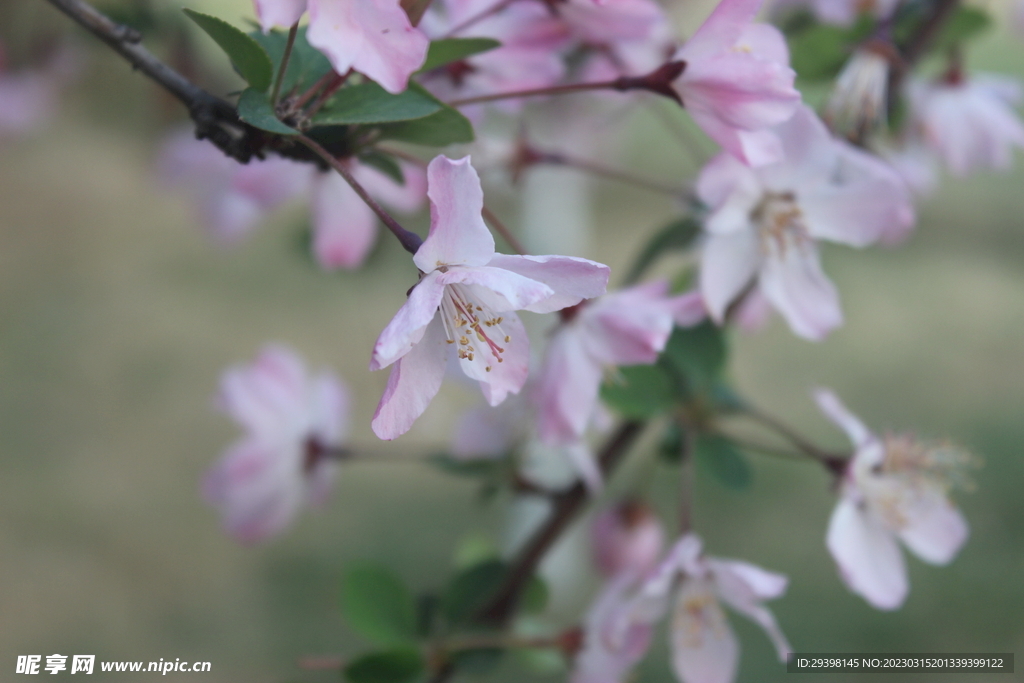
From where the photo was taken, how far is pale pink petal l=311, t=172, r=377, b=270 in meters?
0.58

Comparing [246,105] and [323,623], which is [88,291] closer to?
[323,623]

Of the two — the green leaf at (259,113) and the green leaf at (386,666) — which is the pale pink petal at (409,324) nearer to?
the green leaf at (259,113)

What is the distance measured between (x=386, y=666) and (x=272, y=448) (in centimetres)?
25

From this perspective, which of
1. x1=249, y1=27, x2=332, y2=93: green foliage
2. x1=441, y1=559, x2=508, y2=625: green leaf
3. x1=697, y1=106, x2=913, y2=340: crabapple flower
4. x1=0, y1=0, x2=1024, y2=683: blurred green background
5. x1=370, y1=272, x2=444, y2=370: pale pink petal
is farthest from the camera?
x1=0, y1=0, x2=1024, y2=683: blurred green background

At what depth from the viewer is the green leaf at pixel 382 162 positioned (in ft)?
1.33

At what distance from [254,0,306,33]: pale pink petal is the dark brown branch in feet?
0.20

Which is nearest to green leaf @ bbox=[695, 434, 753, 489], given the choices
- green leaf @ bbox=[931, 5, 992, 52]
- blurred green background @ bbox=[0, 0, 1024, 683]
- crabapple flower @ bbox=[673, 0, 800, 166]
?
crabapple flower @ bbox=[673, 0, 800, 166]

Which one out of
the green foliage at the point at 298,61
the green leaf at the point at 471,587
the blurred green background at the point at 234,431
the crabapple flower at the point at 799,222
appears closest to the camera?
the green foliage at the point at 298,61

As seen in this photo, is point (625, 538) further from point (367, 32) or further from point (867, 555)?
point (367, 32)

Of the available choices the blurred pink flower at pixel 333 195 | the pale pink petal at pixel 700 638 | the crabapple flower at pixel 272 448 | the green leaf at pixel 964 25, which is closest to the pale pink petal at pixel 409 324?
the blurred pink flower at pixel 333 195

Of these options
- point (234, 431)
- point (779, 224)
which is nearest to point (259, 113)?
point (779, 224)

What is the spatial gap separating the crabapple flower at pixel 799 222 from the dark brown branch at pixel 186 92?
27 centimetres

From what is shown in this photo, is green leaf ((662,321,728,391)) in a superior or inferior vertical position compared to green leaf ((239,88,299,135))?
inferior

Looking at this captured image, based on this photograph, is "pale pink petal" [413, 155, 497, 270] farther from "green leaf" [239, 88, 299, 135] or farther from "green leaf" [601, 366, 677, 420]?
"green leaf" [601, 366, 677, 420]
